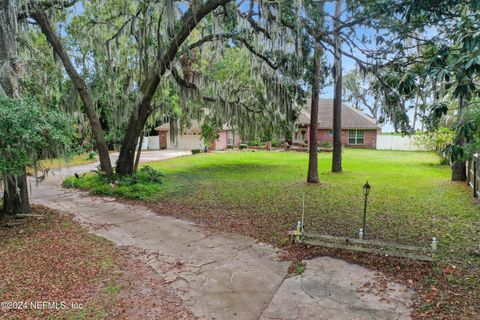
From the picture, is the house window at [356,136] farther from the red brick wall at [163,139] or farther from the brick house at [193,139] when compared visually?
the red brick wall at [163,139]

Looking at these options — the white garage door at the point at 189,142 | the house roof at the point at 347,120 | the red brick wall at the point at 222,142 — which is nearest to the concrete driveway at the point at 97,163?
the red brick wall at the point at 222,142

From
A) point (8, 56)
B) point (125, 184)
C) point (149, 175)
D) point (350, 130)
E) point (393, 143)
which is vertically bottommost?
point (125, 184)

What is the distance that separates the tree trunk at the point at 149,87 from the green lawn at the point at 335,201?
1.25 m

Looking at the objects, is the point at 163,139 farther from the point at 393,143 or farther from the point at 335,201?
the point at 335,201

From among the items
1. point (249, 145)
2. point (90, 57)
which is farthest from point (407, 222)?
point (249, 145)

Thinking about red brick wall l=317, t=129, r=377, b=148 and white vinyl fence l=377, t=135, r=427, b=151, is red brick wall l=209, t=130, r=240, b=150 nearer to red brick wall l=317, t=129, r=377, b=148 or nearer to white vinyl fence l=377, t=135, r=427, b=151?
red brick wall l=317, t=129, r=377, b=148

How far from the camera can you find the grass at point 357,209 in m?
4.18

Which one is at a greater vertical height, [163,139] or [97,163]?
[163,139]

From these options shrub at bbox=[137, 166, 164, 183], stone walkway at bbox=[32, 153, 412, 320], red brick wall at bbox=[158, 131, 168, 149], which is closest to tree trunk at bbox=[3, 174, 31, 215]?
stone walkway at bbox=[32, 153, 412, 320]

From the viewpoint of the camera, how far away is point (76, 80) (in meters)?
9.98

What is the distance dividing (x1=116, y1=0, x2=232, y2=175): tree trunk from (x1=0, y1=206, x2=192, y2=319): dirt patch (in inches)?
202

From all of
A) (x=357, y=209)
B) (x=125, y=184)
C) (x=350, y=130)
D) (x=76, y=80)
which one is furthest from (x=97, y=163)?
(x=350, y=130)

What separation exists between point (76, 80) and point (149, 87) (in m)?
2.30

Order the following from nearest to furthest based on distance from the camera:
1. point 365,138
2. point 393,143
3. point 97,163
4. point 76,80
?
point 76,80
point 97,163
point 393,143
point 365,138
